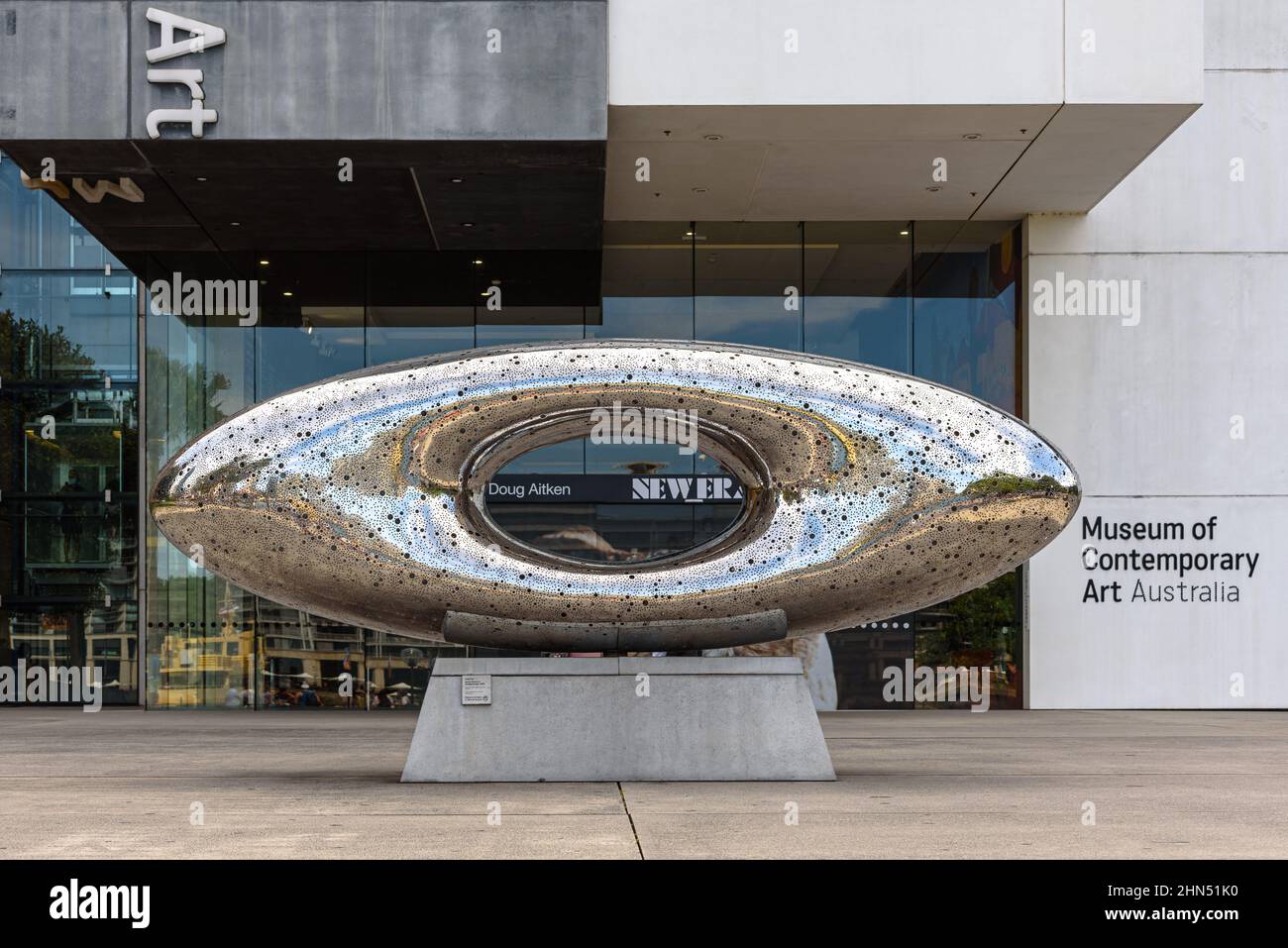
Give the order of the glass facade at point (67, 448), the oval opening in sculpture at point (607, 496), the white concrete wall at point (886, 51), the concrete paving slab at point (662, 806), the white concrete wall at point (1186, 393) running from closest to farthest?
the concrete paving slab at point (662, 806) → the white concrete wall at point (886, 51) → the white concrete wall at point (1186, 393) → the oval opening in sculpture at point (607, 496) → the glass facade at point (67, 448)

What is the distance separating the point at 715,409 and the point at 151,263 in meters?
15.1

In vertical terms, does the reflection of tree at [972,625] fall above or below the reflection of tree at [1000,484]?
below

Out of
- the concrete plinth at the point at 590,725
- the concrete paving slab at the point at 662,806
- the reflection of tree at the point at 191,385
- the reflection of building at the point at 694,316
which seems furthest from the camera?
the reflection of tree at the point at 191,385

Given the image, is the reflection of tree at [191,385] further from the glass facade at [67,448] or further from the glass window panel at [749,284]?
the glass window panel at [749,284]

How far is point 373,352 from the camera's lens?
72.5 ft

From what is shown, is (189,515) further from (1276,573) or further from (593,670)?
(1276,573)

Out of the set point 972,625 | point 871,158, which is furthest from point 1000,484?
point 972,625

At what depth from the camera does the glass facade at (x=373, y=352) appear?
21844 mm

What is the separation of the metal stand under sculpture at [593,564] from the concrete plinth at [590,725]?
0.02 meters

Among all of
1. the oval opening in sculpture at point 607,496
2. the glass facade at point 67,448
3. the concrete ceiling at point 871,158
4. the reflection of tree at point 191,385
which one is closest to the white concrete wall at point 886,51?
the concrete ceiling at point 871,158

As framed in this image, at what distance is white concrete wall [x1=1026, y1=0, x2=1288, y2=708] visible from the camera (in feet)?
69.5

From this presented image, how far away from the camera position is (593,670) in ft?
31.6

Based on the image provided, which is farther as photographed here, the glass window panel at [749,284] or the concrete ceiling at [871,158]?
the glass window panel at [749,284]

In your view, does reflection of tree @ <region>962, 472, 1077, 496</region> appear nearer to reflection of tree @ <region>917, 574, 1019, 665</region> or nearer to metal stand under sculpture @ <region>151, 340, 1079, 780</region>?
metal stand under sculpture @ <region>151, 340, 1079, 780</region>
